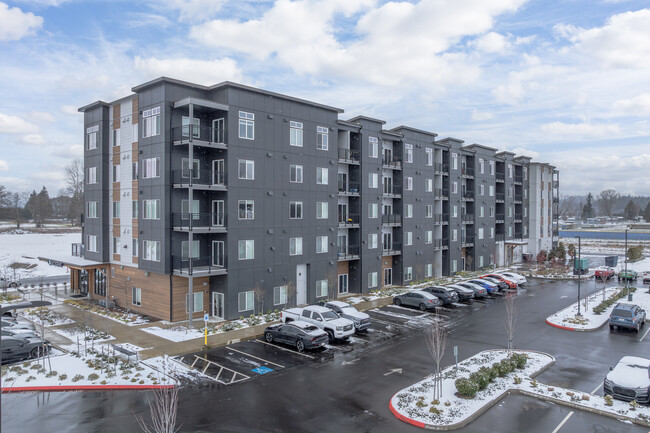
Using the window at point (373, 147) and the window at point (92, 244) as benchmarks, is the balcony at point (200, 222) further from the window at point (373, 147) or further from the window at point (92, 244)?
the window at point (373, 147)

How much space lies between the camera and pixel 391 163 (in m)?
41.5

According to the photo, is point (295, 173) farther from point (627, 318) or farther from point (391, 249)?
point (627, 318)

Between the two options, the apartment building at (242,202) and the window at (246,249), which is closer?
the apartment building at (242,202)

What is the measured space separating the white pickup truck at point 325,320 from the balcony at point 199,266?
512 centimetres

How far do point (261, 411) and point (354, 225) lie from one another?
2363cm

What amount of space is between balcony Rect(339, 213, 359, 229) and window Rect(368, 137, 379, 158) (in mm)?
5543

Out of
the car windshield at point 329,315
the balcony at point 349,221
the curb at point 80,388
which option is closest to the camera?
the curb at point 80,388

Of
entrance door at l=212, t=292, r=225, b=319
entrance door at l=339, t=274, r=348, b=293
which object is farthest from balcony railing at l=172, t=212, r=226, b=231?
entrance door at l=339, t=274, r=348, b=293

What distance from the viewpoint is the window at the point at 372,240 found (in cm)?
3862

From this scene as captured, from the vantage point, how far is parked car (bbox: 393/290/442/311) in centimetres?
3198

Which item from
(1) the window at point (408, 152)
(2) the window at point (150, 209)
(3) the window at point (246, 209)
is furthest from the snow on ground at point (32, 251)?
(1) the window at point (408, 152)

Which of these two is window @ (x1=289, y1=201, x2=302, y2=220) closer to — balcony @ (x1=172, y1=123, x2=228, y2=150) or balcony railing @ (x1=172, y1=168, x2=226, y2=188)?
balcony railing @ (x1=172, y1=168, x2=226, y2=188)

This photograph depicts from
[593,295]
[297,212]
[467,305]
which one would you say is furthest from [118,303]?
[593,295]

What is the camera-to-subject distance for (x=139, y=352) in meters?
21.4
